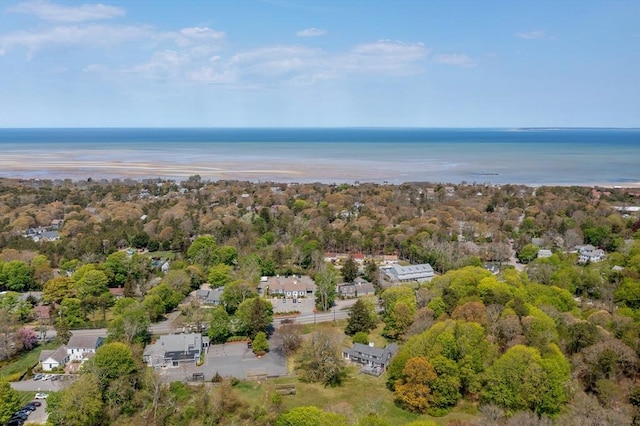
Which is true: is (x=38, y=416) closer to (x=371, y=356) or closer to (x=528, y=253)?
(x=371, y=356)

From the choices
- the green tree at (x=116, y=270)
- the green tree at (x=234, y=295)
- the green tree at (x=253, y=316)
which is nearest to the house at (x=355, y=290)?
the green tree at (x=234, y=295)

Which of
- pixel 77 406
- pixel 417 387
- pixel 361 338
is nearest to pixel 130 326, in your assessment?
pixel 77 406

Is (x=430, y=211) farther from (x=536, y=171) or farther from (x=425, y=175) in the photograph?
(x=536, y=171)

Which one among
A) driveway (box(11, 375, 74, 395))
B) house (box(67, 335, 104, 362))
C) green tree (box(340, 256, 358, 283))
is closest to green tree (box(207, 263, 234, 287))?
green tree (box(340, 256, 358, 283))

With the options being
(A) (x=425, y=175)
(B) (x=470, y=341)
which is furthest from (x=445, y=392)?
(A) (x=425, y=175)

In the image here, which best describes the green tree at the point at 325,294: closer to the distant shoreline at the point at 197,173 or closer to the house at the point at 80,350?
the house at the point at 80,350

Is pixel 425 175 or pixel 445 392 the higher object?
pixel 425 175

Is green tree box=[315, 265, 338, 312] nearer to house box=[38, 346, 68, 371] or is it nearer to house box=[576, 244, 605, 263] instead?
house box=[38, 346, 68, 371]
